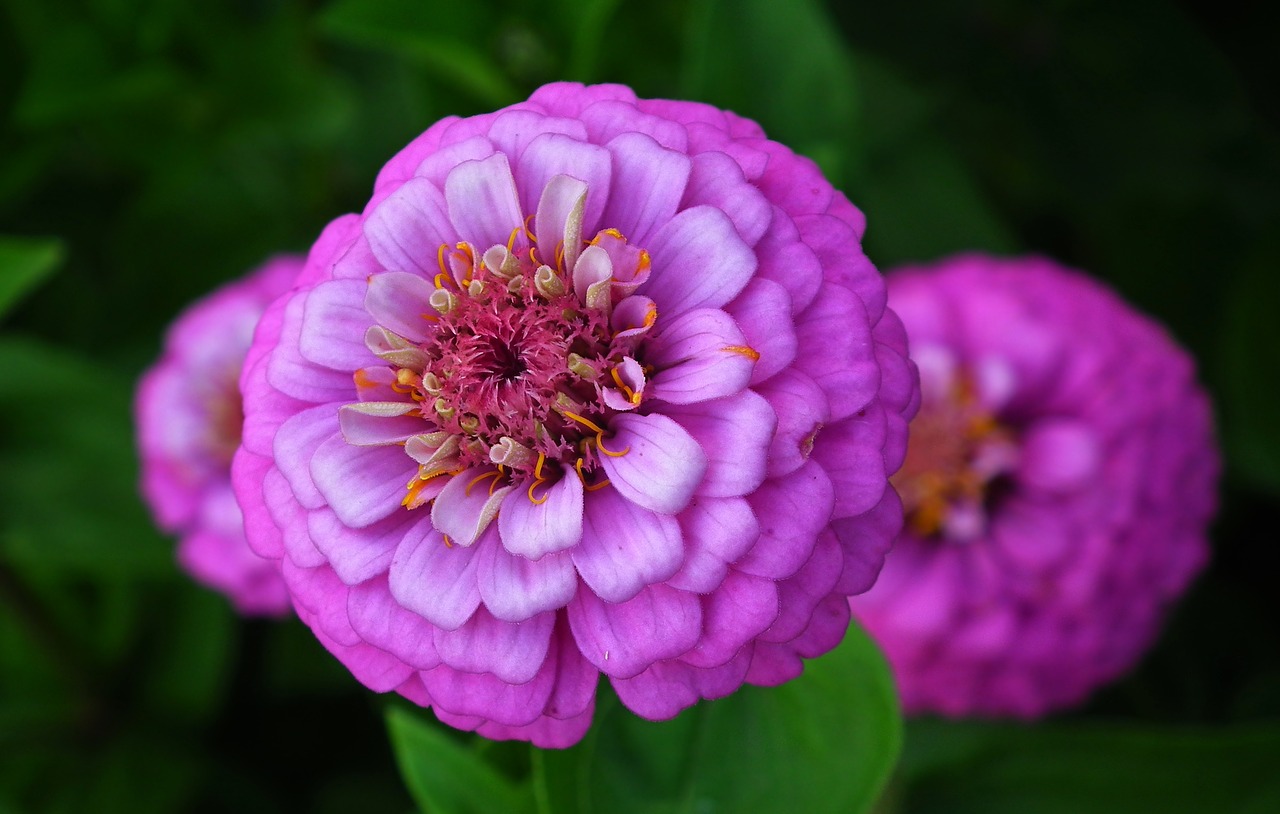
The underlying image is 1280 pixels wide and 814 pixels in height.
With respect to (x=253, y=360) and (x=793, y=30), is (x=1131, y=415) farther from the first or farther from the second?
(x=253, y=360)

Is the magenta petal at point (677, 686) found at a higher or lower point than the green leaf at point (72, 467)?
higher

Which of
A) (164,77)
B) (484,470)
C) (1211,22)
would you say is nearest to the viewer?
(484,470)

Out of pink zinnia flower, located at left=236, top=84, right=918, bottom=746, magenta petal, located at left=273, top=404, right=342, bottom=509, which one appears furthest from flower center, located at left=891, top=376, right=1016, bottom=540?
magenta petal, located at left=273, top=404, right=342, bottom=509

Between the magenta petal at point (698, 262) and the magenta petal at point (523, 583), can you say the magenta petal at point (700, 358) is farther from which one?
the magenta petal at point (523, 583)

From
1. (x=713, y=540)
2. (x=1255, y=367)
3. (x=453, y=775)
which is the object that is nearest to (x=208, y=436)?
(x=453, y=775)

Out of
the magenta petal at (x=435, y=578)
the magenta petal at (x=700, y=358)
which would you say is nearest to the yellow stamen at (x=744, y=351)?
the magenta petal at (x=700, y=358)

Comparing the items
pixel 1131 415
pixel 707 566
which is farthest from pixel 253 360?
pixel 1131 415
